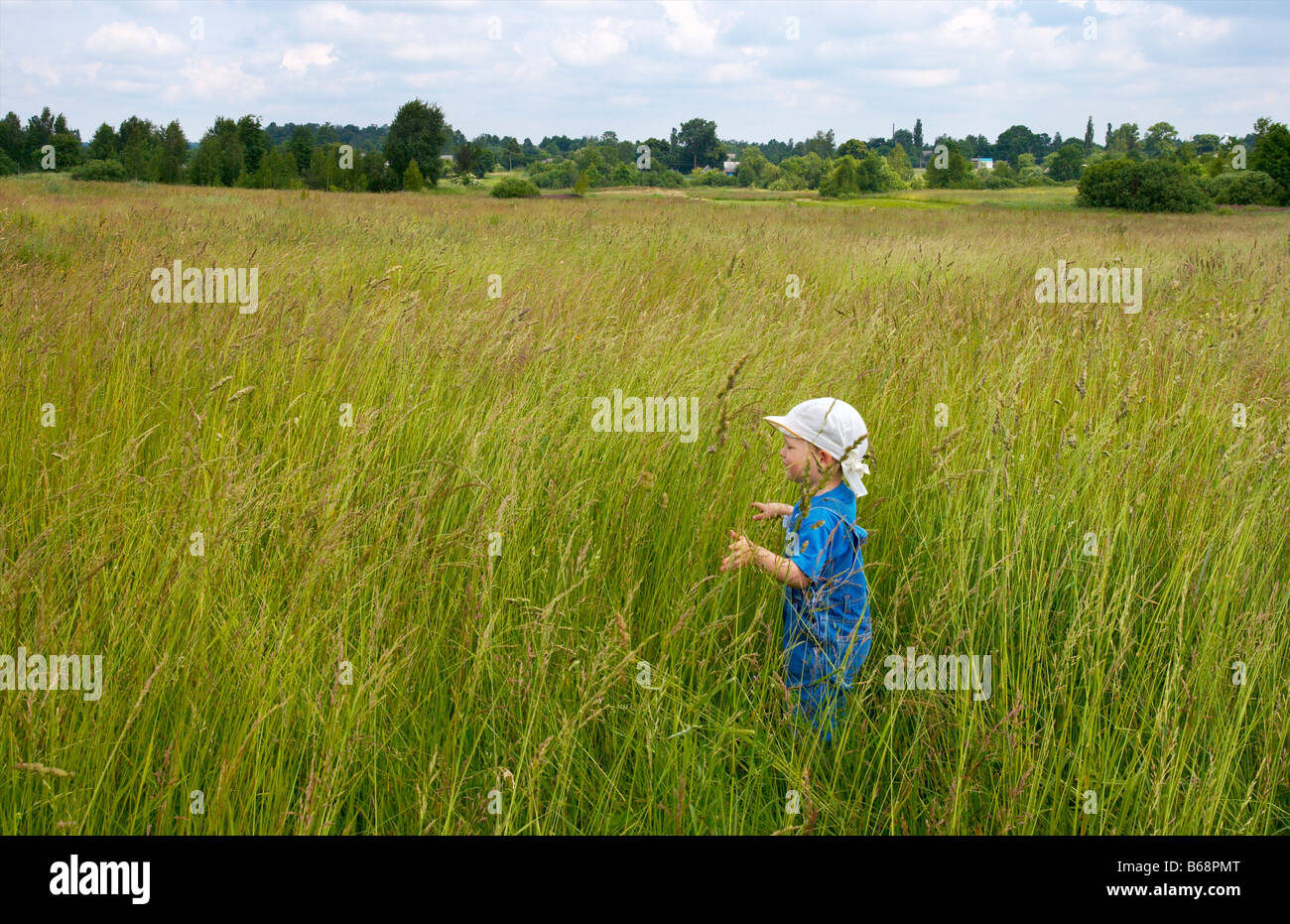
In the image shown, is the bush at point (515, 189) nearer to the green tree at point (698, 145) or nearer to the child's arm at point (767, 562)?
the child's arm at point (767, 562)

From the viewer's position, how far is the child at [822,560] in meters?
1.91

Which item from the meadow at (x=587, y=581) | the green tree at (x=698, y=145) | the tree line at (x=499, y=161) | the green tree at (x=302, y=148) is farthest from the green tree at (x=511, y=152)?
the meadow at (x=587, y=581)

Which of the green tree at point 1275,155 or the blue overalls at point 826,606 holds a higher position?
the green tree at point 1275,155

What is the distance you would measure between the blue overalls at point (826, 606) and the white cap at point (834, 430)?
0.07 meters

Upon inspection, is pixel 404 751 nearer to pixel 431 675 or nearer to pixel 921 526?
pixel 431 675

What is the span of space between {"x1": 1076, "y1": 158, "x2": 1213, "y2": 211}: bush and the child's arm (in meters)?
36.7

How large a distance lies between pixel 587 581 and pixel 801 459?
64 centimetres

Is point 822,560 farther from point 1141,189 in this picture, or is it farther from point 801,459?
point 1141,189

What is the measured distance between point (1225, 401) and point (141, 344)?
4501 mm

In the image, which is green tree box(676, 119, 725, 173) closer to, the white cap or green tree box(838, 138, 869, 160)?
green tree box(838, 138, 869, 160)

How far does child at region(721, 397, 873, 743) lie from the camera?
1.91 metres

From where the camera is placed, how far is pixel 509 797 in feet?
5.33

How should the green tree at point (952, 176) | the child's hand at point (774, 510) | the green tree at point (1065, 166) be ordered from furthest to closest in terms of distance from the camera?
the green tree at point (1065, 166) → the green tree at point (952, 176) → the child's hand at point (774, 510)
